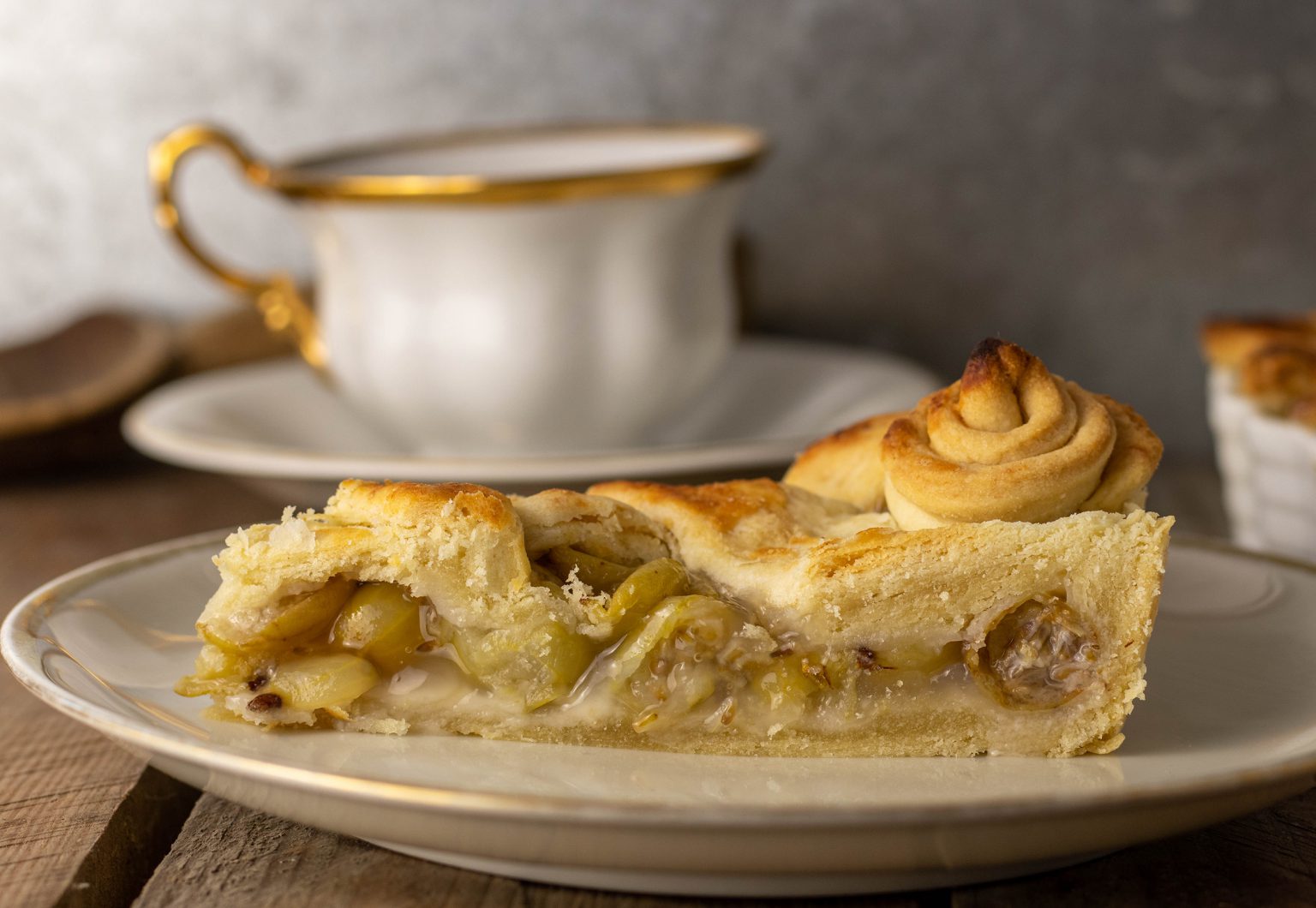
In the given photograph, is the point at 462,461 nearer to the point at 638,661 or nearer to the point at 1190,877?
the point at 638,661

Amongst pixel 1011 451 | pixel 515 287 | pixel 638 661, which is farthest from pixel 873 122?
pixel 638 661

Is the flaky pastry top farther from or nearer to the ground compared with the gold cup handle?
nearer to the ground

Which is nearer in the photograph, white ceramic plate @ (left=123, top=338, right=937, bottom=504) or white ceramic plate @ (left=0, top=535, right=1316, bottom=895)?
white ceramic plate @ (left=0, top=535, right=1316, bottom=895)

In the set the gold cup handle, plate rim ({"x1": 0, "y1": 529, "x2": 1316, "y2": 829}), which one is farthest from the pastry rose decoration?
the gold cup handle

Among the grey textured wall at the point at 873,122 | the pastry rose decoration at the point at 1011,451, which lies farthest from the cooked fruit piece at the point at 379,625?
the grey textured wall at the point at 873,122

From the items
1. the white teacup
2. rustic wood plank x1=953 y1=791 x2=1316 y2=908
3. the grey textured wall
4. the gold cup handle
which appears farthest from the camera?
the grey textured wall

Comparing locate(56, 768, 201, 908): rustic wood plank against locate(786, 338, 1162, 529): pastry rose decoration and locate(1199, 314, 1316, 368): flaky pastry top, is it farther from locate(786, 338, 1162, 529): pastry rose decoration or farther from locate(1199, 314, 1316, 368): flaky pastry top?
locate(1199, 314, 1316, 368): flaky pastry top

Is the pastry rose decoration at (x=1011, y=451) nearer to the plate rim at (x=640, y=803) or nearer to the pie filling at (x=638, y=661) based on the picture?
the pie filling at (x=638, y=661)

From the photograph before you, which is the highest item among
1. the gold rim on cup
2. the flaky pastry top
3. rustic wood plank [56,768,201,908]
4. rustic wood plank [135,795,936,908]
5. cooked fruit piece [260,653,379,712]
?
the gold rim on cup

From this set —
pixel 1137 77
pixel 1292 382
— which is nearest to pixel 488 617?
pixel 1292 382

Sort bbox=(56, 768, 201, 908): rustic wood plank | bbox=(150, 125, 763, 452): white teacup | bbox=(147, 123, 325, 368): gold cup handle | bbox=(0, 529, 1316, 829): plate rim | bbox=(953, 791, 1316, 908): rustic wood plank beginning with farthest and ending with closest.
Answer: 1. bbox=(147, 123, 325, 368): gold cup handle
2. bbox=(150, 125, 763, 452): white teacup
3. bbox=(56, 768, 201, 908): rustic wood plank
4. bbox=(953, 791, 1316, 908): rustic wood plank
5. bbox=(0, 529, 1316, 829): plate rim

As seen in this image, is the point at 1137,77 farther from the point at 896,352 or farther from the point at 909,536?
the point at 909,536
